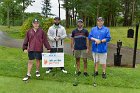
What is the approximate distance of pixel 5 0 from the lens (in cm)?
4041

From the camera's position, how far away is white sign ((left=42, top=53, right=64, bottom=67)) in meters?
9.94

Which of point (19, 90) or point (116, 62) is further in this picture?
point (116, 62)

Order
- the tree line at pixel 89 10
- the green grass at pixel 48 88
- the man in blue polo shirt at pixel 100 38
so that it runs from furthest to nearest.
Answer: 1. the tree line at pixel 89 10
2. the man in blue polo shirt at pixel 100 38
3. the green grass at pixel 48 88

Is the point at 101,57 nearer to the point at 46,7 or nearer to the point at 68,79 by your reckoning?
the point at 68,79

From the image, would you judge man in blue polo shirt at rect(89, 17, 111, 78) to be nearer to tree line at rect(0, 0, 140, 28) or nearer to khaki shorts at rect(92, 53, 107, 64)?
khaki shorts at rect(92, 53, 107, 64)

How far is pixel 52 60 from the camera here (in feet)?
32.8

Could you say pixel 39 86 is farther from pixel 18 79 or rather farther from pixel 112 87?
pixel 112 87

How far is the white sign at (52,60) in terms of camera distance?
32.6ft

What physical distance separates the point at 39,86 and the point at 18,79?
3.43ft

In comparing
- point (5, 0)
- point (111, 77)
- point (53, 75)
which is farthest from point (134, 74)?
point (5, 0)

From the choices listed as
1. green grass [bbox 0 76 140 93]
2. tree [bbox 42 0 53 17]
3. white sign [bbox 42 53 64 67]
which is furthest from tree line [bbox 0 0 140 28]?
green grass [bbox 0 76 140 93]

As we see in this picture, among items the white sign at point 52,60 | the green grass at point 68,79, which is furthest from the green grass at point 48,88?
the white sign at point 52,60

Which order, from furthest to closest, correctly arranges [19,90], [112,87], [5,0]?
A: [5,0] < [112,87] < [19,90]

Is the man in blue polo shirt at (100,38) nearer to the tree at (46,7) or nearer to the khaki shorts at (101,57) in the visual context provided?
the khaki shorts at (101,57)
